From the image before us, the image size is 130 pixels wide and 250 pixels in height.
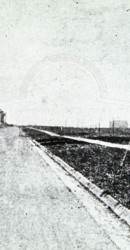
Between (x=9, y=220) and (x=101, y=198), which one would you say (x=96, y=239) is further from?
(x=101, y=198)

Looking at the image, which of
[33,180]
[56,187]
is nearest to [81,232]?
[56,187]

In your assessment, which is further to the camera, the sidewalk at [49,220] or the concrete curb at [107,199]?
the concrete curb at [107,199]

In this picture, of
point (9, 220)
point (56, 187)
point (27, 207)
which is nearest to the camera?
point (9, 220)

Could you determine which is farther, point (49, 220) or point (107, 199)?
point (107, 199)

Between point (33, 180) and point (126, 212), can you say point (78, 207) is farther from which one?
point (33, 180)

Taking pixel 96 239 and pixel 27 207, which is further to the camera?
pixel 27 207

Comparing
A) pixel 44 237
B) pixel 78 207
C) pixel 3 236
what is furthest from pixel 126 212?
pixel 3 236

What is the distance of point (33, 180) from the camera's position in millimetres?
8375

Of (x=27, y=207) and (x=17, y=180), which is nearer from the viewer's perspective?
(x=27, y=207)

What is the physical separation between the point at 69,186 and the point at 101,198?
4.25ft

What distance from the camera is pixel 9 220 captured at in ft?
16.4

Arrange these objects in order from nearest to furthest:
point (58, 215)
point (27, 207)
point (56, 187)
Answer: point (58, 215) → point (27, 207) → point (56, 187)

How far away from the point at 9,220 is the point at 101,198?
2287mm

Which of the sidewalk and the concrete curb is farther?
the concrete curb
